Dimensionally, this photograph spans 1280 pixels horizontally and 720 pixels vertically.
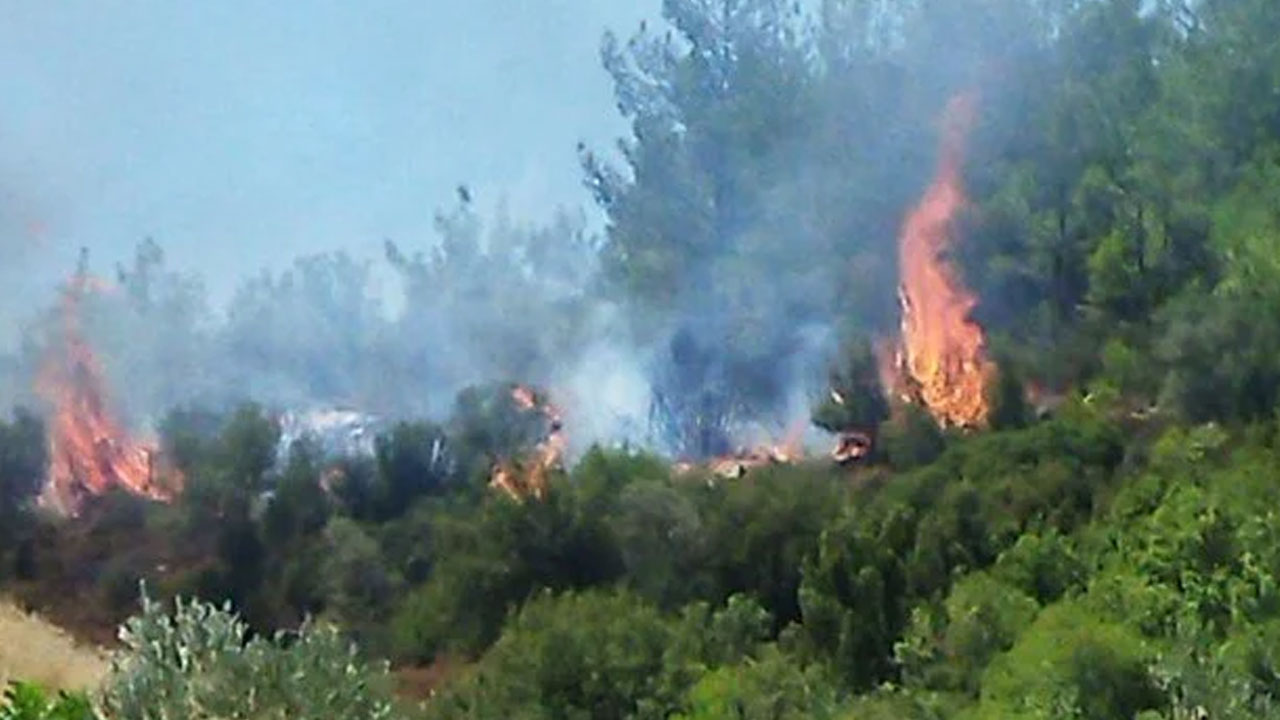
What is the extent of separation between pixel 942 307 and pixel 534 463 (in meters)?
3.84

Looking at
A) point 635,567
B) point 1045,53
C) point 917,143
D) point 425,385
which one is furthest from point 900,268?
point 635,567

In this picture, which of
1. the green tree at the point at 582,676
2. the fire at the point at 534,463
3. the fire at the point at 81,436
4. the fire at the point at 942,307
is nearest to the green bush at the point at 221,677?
the green tree at the point at 582,676

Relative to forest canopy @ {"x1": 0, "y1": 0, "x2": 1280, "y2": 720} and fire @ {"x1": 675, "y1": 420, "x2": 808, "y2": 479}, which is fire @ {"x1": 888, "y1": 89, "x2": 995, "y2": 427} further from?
fire @ {"x1": 675, "y1": 420, "x2": 808, "y2": 479}

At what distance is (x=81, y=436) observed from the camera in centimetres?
1359

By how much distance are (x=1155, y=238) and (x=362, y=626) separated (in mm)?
6024

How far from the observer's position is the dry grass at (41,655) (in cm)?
905

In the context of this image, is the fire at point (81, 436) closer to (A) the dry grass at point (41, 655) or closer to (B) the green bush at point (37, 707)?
(A) the dry grass at point (41, 655)

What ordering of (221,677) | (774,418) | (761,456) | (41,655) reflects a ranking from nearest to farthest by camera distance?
1. (221,677)
2. (41,655)
3. (761,456)
4. (774,418)

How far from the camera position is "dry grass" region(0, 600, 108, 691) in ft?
29.7

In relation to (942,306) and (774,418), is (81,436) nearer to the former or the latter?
(774,418)

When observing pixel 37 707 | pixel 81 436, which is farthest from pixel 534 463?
pixel 37 707

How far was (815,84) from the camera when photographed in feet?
52.0

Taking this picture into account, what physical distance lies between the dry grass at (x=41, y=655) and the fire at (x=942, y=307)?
5971 mm

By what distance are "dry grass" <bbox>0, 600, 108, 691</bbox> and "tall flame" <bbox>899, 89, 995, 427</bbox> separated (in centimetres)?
595
